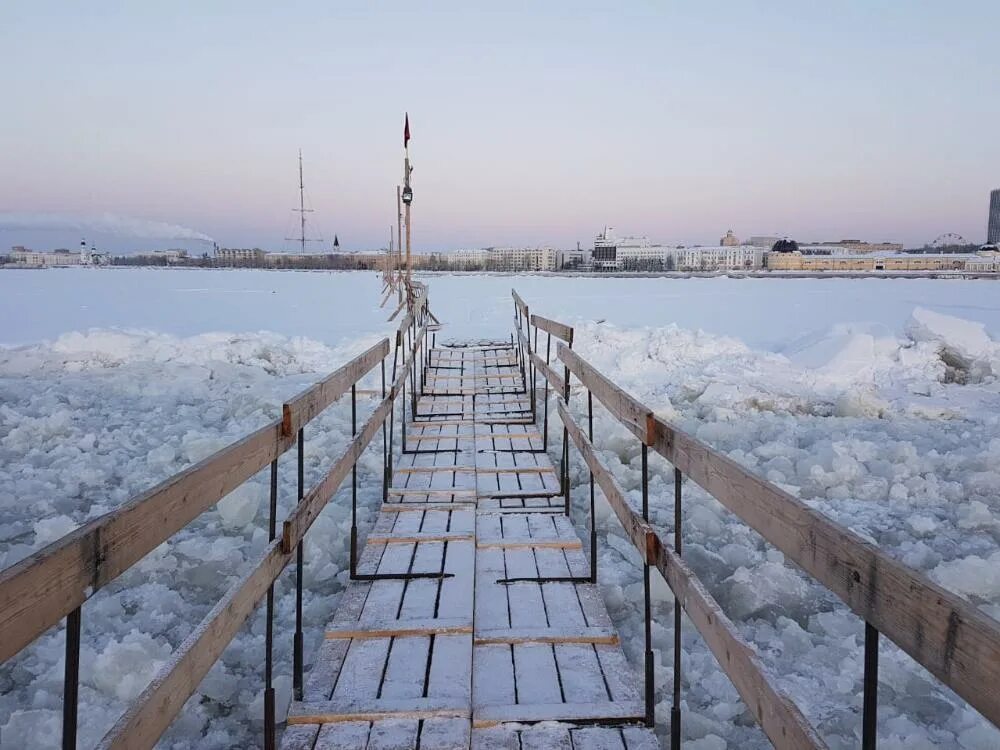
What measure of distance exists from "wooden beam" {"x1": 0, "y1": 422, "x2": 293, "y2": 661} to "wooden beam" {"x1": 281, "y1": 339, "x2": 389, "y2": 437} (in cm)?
75

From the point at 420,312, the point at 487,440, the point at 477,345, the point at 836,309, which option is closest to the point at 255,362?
the point at 420,312

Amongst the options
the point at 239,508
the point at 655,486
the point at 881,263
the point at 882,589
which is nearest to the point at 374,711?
the point at 882,589

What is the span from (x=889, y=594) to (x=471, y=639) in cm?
256

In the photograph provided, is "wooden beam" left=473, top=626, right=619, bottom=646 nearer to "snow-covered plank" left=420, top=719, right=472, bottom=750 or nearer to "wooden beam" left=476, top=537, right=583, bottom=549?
"snow-covered plank" left=420, top=719, right=472, bottom=750

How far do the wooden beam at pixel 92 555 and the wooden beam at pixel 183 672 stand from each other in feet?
0.99

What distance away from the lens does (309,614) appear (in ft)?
15.1

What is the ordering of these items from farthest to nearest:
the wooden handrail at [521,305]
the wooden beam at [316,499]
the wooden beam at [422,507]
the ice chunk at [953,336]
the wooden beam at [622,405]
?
the ice chunk at [953,336]
the wooden handrail at [521,305]
the wooden beam at [422,507]
the wooden beam at [622,405]
the wooden beam at [316,499]

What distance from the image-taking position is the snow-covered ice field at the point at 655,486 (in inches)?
150

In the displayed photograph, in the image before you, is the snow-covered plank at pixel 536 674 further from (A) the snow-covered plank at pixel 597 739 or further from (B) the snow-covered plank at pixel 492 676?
(A) the snow-covered plank at pixel 597 739

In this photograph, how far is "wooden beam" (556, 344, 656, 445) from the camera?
3119mm

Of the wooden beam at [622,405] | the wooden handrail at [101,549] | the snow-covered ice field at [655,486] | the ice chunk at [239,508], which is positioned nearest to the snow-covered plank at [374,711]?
the snow-covered ice field at [655,486]

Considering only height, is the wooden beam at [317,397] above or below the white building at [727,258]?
below

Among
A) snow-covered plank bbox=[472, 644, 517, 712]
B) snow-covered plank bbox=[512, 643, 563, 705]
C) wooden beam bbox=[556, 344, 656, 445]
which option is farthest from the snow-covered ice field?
wooden beam bbox=[556, 344, 656, 445]

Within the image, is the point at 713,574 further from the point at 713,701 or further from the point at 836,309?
the point at 836,309
